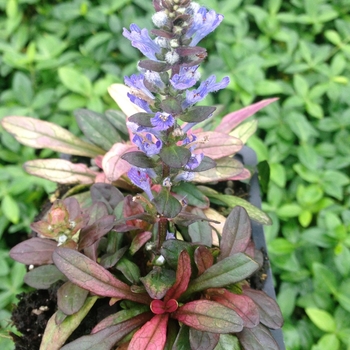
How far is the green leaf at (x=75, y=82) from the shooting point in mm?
1872

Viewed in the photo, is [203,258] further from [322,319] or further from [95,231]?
[322,319]

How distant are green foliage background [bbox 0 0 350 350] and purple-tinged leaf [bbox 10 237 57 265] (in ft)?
1.74

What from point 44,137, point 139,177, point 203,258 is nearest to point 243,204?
point 203,258

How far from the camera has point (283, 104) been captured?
195 cm

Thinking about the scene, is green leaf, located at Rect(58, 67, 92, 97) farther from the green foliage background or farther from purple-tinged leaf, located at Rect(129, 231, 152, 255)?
purple-tinged leaf, located at Rect(129, 231, 152, 255)

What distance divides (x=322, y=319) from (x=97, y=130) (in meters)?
0.97

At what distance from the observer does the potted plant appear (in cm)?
85

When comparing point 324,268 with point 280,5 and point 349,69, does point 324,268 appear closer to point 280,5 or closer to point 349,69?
point 349,69

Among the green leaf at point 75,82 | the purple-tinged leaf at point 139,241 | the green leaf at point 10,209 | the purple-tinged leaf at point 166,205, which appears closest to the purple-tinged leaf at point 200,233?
the purple-tinged leaf at point 139,241

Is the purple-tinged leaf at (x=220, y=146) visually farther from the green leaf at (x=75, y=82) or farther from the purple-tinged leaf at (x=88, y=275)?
the green leaf at (x=75, y=82)

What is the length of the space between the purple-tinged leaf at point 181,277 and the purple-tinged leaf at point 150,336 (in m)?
0.06

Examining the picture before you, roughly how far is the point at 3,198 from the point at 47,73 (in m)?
0.66

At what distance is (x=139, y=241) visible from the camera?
1.10 metres

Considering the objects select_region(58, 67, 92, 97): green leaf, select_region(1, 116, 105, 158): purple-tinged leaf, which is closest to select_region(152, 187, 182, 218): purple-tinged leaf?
select_region(1, 116, 105, 158): purple-tinged leaf
